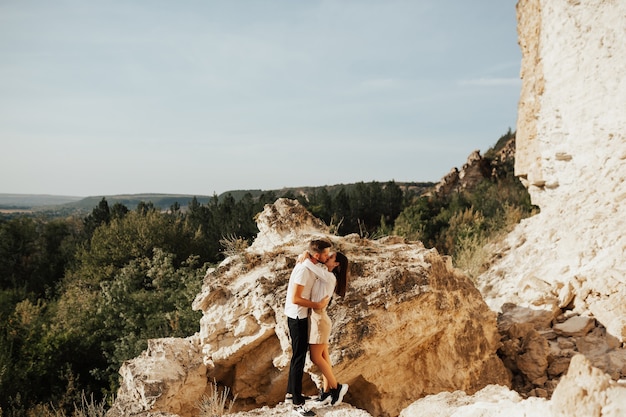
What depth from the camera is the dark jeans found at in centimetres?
434

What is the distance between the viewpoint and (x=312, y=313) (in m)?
4.38

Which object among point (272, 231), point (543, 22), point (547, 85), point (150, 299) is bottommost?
point (150, 299)

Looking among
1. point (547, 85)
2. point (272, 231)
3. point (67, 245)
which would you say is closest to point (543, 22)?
point (547, 85)

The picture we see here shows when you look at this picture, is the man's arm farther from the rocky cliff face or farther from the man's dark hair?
the rocky cliff face

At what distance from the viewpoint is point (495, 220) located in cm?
1581

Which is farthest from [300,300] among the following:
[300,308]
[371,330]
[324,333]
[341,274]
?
[371,330]

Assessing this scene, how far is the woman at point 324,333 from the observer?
4.31m

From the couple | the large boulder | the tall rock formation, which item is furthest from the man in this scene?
the tall rock formation

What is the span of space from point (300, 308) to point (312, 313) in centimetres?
16

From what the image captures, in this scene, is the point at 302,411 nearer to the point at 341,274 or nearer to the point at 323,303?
the point at 323,303

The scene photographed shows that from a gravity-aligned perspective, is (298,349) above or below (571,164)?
below

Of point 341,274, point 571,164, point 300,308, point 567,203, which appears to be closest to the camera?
point 300,308

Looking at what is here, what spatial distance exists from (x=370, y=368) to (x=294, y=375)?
1.26 metres

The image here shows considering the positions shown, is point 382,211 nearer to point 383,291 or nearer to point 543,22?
point 543,22
